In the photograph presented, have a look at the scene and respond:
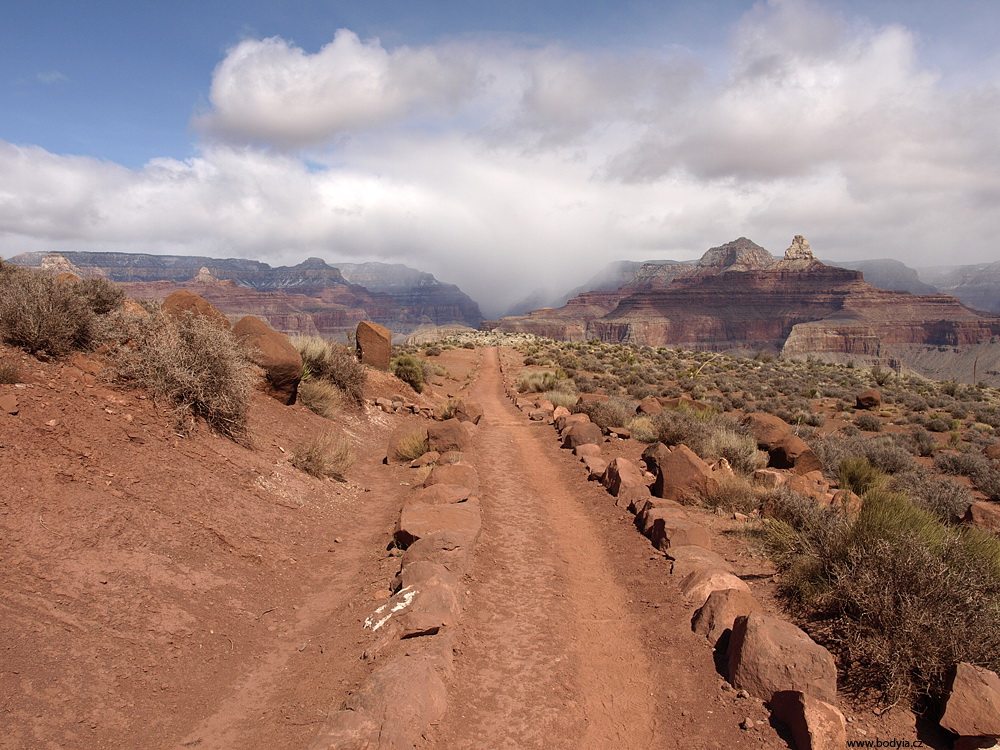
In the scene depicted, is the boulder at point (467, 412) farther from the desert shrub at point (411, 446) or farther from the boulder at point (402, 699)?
the boulder at point (402, 699)

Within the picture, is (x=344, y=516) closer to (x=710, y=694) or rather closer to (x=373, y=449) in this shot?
(x=373, y=449)

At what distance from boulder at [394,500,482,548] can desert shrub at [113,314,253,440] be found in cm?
394

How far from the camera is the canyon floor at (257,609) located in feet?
14.0

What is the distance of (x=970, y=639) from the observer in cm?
425

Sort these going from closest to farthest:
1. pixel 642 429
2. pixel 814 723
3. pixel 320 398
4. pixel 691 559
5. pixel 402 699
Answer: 1. pixel 814 723
2. pixel 402 699
3. pixel 691 559
4. pixel 320 398
5. pixel 642 429

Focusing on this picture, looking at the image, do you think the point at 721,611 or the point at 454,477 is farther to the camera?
the point at 454,477

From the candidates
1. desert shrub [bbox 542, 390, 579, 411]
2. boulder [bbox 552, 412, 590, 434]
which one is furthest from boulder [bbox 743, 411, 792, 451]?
desert shrub [bbox 542, 390, 579, 411]

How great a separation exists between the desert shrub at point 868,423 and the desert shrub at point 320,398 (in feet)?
71.3

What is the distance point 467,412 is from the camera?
1773cm

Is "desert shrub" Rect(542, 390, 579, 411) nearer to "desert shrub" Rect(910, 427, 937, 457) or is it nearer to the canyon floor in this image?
"desert shrub" Rect(910, 427, 937, 457)

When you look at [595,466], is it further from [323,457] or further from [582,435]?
[323,457]

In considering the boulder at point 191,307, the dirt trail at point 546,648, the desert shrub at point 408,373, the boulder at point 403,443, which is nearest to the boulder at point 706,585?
the dirt trail at point 546,648

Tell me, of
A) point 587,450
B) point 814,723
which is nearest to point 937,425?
point 587,450

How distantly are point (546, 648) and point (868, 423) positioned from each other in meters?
24.0
